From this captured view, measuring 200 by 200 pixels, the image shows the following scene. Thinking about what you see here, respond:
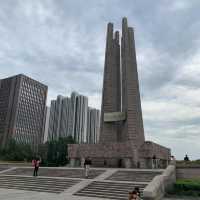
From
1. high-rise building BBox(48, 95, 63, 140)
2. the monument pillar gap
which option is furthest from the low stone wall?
high-rise building BBox(48, 95, 63, 140)

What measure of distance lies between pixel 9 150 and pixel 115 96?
39404mm

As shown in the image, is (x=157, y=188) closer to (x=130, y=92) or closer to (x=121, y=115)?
(x=121, y=115)

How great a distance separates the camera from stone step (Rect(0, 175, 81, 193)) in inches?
608

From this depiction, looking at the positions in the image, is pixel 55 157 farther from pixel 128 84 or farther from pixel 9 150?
pixel 128 84

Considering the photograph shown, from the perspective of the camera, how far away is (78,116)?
3720 inches

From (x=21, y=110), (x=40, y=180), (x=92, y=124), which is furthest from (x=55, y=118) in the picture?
(x=40, y=180)

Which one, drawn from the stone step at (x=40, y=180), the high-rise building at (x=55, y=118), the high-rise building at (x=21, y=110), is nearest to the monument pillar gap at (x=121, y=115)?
the stone step at (x=40, y=180)

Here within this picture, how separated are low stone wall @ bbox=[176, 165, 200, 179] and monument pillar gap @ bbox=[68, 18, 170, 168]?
909 cm

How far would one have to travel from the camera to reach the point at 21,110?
346ft

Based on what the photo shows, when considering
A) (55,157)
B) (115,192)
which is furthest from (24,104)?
(115,192)

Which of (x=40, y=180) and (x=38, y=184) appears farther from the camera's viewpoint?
(x=40, y=180)

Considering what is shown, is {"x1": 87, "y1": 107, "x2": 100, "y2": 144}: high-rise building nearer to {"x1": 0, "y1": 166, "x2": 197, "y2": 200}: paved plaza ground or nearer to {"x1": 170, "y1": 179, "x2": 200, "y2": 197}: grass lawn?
{"x1": 0, "y1": 166, "x2": 197, "y2": 200}: paved plaza ground

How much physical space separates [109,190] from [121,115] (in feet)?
68.9

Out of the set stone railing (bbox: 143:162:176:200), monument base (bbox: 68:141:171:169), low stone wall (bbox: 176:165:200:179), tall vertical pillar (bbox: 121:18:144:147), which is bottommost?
stone railing (bbox: 143:162:176:200)
